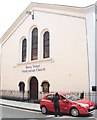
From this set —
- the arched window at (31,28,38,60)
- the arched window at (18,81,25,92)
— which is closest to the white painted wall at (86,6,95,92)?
the arched window at (31,28,38,60)

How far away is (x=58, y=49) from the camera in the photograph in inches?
873

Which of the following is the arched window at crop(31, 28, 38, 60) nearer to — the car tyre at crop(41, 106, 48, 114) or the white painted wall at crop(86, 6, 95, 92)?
the white painted wall at crop(86, 6, 95, 92)

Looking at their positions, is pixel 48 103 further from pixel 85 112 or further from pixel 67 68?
pixel 67 68

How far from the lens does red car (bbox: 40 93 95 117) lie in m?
14.2

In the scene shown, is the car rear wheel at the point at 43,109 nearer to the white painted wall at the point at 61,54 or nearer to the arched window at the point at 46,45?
the white painted wall at the point at 61,54

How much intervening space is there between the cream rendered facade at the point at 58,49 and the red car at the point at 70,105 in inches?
169

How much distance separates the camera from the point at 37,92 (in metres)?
24.4

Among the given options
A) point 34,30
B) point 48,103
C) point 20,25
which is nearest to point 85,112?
point 48,103

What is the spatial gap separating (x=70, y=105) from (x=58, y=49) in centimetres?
850

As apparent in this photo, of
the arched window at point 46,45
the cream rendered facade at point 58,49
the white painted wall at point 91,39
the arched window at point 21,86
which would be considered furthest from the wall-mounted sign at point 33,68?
the white painted wall at point 91,39

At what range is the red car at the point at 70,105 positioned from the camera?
46.7ft

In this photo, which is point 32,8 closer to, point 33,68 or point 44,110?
point 33,68

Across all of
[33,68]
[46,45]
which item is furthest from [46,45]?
[33,68]

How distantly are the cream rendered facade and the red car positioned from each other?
4304 mm
